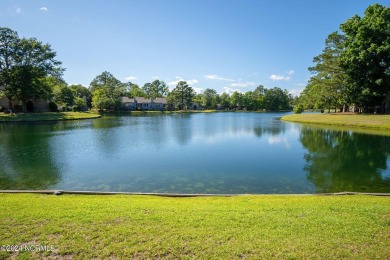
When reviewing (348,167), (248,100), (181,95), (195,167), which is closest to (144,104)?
(181,95)

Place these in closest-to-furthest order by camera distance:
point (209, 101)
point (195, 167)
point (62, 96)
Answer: point (195, 167)
point (62, 96)
point (209, 101)

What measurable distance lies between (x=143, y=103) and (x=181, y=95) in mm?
17498

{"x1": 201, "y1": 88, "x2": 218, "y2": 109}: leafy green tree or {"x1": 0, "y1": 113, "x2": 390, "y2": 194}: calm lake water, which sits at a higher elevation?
{"x1": 201, "y1": 88, "x2": 218, "y2": 109}: leafy green tree

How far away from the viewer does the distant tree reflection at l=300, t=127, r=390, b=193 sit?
1115 cm

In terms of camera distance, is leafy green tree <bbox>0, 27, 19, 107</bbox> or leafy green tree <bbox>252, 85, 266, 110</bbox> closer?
leafy green tree <bbox>0, 27, 19, 107</bbox>

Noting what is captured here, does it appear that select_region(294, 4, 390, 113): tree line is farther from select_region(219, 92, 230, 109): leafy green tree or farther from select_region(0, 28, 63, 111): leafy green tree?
select_region(219, 92, 230, 109): leafy green tree

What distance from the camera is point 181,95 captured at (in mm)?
104062

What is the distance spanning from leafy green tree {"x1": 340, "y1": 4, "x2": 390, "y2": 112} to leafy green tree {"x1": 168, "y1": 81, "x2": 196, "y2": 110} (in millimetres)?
68496

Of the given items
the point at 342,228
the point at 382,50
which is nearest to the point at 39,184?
the point at 342,228

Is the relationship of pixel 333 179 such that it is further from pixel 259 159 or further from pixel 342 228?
pixel 342 228

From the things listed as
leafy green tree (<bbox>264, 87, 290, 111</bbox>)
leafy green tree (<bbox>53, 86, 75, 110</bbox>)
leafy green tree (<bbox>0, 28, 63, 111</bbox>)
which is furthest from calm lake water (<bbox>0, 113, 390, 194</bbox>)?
leafy green tree (<bbox>264, 87, 290, 111</bbox>)

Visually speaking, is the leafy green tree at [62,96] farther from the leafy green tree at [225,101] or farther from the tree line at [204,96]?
the leafy green tree at [225,101]

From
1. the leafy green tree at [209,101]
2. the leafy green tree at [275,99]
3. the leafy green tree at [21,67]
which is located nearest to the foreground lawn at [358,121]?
the leafy green tree at [21,67]

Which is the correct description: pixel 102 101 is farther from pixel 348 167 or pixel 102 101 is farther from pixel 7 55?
pixel 348 167
